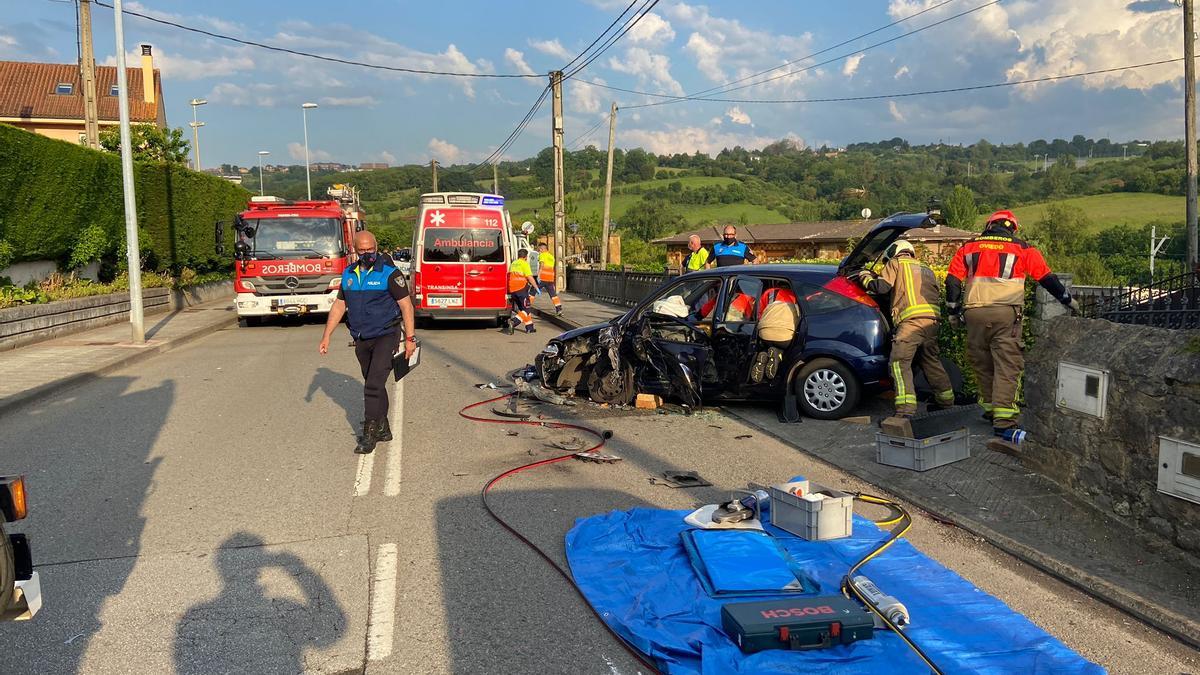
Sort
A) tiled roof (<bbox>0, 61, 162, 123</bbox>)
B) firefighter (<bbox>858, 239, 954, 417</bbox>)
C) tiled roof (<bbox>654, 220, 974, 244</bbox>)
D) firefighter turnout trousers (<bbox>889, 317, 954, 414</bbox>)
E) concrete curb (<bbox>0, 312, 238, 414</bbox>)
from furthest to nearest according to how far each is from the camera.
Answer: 1. tiled roof (<bbox>654, 220, 974, 244</bbox>)
2. tiled roof (<bbox>0, 61, 162, 123</bbox>)
3. concrete curb (<bbox>0, 312, 238, 414</bbox>)
4. firefighter (<bbox>858, 239, 954, 417</bbox>)
5. firefighter turnout trousers (<bbox>889, 317, 954, 414</bbox>)

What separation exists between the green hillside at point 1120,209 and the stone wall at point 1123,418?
240 ft

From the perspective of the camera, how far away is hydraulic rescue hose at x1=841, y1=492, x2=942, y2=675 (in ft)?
11.6

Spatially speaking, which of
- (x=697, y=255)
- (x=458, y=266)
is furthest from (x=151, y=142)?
(x=697, y=255)

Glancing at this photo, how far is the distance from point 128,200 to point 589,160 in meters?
52.1

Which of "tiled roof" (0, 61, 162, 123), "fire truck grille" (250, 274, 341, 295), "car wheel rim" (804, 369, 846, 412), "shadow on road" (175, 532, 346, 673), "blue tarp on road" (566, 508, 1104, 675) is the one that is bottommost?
"shadow on road" (175, 532, 346, 673)

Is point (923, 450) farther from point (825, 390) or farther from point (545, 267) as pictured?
point (545, 267)

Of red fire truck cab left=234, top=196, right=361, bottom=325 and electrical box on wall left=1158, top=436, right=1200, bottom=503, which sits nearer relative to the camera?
electrical box on wall left=1158, top=436, right=1200, bottom=503

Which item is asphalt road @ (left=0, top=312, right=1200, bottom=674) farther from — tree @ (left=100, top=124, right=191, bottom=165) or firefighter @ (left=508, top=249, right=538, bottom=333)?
tree @ (left=100, top=124, right=191, bottom=165)

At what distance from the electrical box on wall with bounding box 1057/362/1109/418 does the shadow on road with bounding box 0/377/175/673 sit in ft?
18.4

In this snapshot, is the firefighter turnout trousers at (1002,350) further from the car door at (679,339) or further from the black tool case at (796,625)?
the black tool case at (796,625)

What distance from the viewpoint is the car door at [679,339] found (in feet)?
28.3

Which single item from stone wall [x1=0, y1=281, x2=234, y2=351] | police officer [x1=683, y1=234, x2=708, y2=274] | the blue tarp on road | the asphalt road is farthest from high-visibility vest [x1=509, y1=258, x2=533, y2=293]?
the blue tarp on road

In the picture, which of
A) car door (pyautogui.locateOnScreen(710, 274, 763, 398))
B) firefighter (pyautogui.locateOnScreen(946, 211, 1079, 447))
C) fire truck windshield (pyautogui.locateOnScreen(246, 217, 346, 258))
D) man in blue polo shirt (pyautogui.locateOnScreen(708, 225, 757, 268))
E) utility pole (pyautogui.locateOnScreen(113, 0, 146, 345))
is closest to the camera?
firefighter (pyautogui.locateOnScreen(946, 211, 1079, 447))

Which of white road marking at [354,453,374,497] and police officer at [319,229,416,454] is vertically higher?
police officer at [319,229,416,454]
